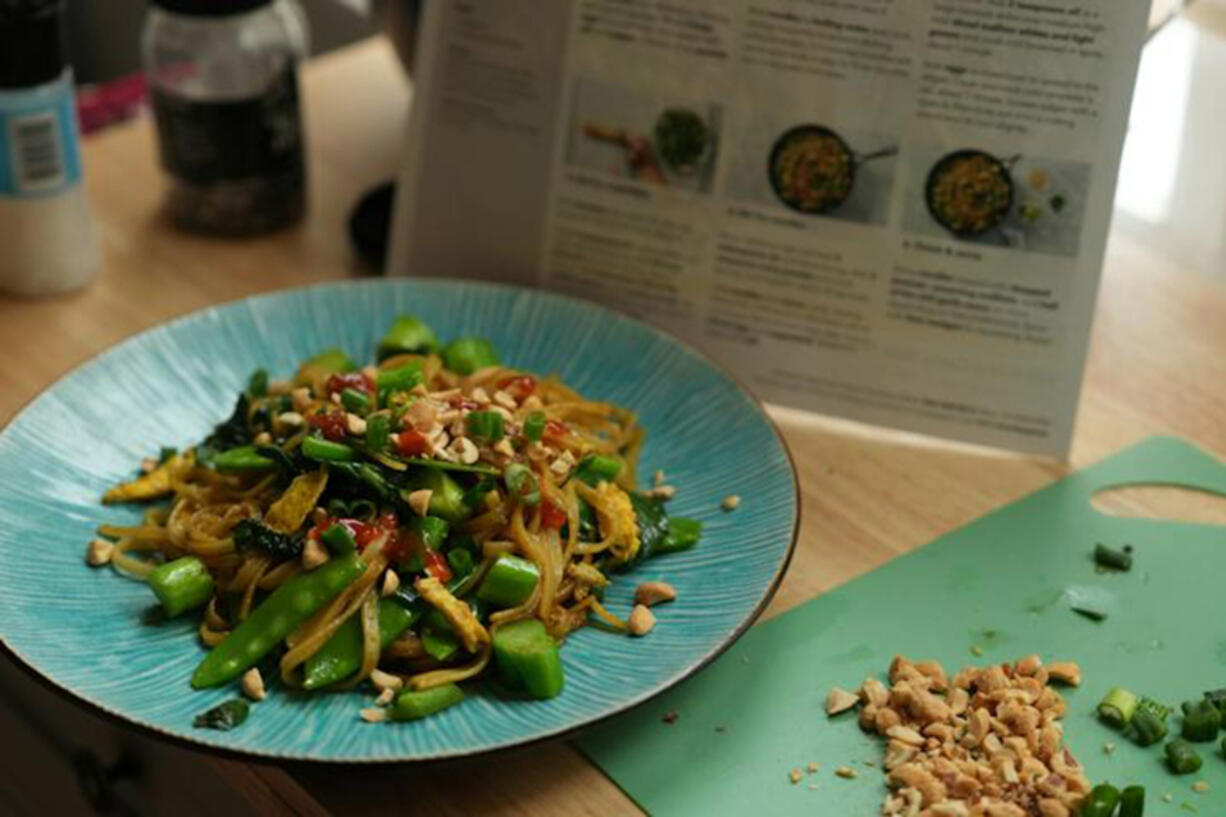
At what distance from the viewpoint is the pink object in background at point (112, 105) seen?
2.07m

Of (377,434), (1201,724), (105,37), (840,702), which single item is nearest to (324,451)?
(377,434)

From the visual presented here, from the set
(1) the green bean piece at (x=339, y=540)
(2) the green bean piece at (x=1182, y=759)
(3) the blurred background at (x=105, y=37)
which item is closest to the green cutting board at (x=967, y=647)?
(2) the green bean piece at (x=1182, y=759)

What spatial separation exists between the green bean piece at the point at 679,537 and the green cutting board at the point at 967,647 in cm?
8

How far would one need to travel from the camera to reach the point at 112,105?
2092 millimetres

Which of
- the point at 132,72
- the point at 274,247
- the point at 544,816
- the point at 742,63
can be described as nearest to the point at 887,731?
the point at 544,816

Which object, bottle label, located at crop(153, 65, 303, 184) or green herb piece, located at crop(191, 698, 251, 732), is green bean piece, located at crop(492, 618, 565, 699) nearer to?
green herb piece, located at crop(191, 698, 251, 732)

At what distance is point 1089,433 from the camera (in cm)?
141

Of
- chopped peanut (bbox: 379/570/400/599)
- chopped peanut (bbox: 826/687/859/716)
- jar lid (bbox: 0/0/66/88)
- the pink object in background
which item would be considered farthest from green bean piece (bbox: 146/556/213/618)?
the pink object in background

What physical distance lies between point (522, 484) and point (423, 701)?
17cm

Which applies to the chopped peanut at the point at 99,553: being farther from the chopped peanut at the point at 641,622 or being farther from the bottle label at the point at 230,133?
the bottle label at the point at 230,133

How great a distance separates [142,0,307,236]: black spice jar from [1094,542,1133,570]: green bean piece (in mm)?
894

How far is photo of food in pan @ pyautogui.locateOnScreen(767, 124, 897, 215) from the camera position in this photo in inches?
52.7

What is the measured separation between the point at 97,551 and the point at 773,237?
607 millimetres

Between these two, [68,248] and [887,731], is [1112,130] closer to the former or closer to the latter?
[887,731]
